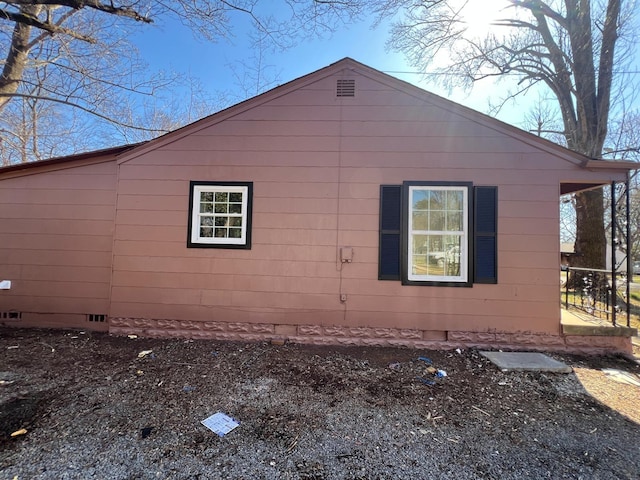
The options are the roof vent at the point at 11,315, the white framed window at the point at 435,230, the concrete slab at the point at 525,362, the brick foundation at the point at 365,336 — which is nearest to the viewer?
the concrete slab at the point at 525,362

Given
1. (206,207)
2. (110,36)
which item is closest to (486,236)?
(206,207)

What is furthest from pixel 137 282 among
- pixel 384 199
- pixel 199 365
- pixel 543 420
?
pixel 543 420

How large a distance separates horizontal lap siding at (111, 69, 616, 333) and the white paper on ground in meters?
1.94

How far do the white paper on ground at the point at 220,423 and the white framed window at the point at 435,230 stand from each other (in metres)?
3.01

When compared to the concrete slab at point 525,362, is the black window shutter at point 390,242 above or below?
above

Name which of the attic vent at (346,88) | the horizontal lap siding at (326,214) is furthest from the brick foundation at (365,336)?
the attic vent at (346,88)

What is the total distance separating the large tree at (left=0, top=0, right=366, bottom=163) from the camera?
525 centimetres

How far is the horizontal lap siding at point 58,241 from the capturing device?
191 inches

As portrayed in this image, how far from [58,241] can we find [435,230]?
6.04 meters

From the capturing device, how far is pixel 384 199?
453cm

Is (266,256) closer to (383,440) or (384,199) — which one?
(384,199)

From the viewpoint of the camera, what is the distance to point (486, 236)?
14.4 ft

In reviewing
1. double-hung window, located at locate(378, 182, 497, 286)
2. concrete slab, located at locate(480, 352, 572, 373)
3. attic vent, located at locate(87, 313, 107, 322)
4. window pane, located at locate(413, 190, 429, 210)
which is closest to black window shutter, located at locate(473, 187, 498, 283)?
double-hung window, located at locate(378, 182, 497, 286)

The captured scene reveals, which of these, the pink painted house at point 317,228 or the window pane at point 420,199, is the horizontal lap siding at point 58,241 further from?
the window pane at point 420,199
